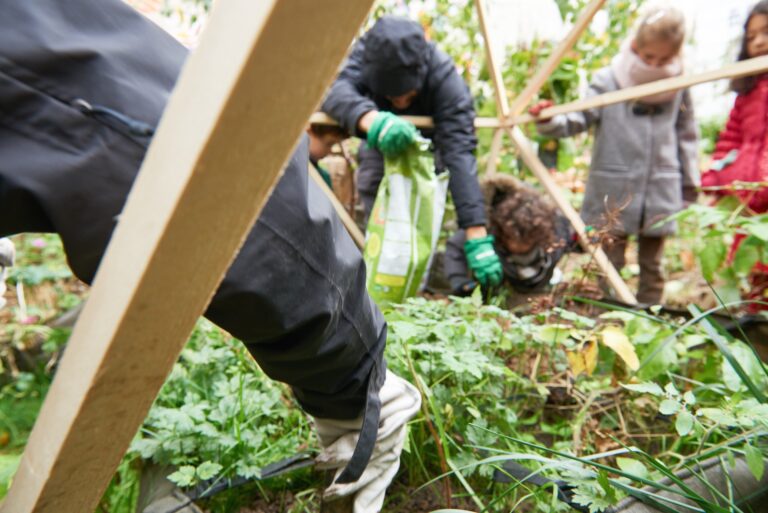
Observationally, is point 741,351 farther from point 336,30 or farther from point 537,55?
point 537,55

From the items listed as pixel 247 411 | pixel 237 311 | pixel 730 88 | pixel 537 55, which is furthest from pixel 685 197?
pixel 237 311

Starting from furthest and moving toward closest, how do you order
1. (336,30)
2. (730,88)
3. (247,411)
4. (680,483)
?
(730,88)
(247,411)
(680,483)
(336,30)

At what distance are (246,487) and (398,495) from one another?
0.34m

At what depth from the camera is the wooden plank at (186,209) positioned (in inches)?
13.5

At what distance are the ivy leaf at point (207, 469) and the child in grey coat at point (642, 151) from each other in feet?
6.86

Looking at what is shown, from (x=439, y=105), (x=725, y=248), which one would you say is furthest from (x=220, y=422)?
(x=439, y=105)

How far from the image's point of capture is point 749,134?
7.52 ft

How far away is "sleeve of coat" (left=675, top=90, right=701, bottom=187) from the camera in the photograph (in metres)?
2.72

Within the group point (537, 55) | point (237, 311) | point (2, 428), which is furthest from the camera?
point (537, 55)

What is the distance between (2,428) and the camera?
203 centimetres

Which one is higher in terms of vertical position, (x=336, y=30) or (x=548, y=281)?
(x=336, y=30)

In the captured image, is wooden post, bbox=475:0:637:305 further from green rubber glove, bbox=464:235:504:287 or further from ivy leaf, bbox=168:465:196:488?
ivy leaf, bbox=168:465:196:488

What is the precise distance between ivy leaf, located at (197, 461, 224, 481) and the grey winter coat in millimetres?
2226

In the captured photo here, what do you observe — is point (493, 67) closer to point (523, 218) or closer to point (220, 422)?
point (523, 218)
